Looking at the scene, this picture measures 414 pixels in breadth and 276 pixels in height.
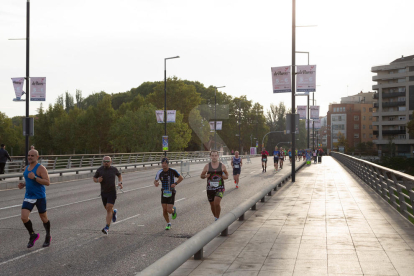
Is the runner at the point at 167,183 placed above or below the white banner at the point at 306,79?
below

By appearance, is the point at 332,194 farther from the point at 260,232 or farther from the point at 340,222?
the point at 260,232

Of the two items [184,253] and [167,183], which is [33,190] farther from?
[184,253]

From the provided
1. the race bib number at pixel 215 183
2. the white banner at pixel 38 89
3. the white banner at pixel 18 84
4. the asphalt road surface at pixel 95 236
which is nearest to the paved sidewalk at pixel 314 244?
the race bib number at pixel 215 183

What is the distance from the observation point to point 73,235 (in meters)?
9.68

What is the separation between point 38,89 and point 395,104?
94495 mm

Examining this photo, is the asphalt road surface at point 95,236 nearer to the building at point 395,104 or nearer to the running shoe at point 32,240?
the running shoe at point 32,240

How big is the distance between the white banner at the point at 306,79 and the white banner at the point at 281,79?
93cm

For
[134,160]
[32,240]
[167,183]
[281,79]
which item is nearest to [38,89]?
[281,79]

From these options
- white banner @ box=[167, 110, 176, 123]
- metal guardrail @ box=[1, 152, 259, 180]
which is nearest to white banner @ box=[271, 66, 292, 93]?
metal guardrail @ box=[1, 152, 259, 180]

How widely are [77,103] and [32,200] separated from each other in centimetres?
12085

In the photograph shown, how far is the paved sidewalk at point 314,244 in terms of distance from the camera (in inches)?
249

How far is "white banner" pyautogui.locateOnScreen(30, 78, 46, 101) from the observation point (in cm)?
2283

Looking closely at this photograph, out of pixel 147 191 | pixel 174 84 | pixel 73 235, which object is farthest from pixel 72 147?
pixel 73 235

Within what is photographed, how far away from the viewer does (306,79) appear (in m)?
22.4
